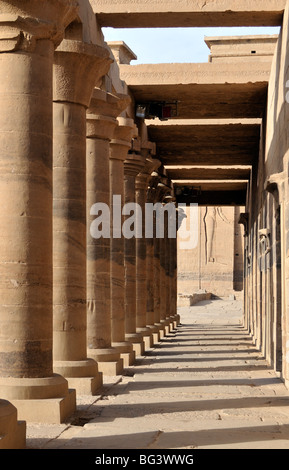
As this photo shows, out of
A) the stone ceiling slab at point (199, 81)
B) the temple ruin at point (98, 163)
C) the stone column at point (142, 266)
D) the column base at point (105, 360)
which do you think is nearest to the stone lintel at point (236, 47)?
the temple ruin at point (98, 163)

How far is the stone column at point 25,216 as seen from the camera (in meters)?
7.88

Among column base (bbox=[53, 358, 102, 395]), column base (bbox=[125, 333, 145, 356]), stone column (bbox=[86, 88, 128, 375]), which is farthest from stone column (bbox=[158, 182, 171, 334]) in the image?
column base (bbox=[53, 358, 102, 395])

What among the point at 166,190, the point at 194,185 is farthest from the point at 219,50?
the point at 194,185

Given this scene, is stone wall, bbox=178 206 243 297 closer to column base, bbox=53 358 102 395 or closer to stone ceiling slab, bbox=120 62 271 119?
stone ceiling slab, bbox=120 62 271 119

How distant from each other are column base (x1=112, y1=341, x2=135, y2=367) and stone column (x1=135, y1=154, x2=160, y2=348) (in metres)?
4.08

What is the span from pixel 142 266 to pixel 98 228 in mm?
7013

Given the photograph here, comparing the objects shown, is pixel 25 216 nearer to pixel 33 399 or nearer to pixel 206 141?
pixel 33 399

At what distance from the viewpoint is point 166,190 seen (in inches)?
974

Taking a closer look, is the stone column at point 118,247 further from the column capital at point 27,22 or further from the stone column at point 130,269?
the column capital at point 27,22

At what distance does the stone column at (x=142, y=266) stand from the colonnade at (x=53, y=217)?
Result: 3457mm

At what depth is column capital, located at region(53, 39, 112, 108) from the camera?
1002 cm

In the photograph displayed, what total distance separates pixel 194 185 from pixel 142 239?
11.3 meters

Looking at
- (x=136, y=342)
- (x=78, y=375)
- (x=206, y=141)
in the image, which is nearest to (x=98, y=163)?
(x=78, y=375)
